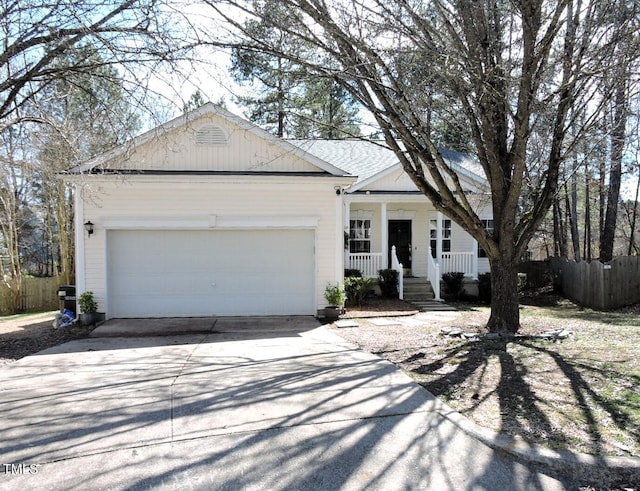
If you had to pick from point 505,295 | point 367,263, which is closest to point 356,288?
point 367,263

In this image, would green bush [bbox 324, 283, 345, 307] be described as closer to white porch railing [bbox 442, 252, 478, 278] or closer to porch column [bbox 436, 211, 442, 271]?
porch column [bbox 436, 211, 442, 271]

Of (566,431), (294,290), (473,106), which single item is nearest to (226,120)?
(294,290)

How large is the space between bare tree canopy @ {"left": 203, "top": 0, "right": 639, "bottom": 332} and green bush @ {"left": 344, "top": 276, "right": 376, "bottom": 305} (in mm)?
4917

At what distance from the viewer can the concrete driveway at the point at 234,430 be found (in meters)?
3.10

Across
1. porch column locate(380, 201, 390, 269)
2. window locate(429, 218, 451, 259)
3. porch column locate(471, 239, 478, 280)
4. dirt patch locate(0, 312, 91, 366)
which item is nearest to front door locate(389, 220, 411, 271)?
window locate(429, 218, 451, 259)

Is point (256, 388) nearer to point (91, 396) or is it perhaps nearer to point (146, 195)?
point (91, 396)

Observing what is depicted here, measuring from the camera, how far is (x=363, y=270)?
48.0ft

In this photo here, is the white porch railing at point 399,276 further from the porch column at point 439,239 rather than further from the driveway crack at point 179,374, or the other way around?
the driveway crack at point 179,374

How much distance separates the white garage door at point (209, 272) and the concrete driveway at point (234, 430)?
3.83 m

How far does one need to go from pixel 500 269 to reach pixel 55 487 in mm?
6940

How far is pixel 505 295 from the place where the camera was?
7785 mm

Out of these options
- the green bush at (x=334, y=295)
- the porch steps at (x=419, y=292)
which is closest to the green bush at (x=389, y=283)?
the porch steps at (x=419, y=292)

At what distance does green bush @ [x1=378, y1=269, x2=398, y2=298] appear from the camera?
45.7ft

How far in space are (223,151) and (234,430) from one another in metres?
7.87
